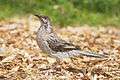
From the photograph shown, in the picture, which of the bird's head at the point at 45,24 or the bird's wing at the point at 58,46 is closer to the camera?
the bird's wing at the point at 58,46

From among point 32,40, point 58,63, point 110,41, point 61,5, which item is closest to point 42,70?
point 58,63

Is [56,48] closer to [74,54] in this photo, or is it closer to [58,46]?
[58,46]

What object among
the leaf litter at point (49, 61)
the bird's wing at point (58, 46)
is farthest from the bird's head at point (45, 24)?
the leaf litter at point (49, 61)

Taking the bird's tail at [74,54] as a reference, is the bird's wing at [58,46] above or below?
above

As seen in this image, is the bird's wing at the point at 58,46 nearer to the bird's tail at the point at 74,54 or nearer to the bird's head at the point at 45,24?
the bird's tail at the point at 74,54

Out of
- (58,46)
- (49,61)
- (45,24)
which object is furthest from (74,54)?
(45,24)

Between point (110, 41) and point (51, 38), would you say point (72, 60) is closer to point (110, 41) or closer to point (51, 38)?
point (51, 38)

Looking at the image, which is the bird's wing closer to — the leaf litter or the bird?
the bird

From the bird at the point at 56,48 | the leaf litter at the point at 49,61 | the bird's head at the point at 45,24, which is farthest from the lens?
the bird's head at the point at 45,24

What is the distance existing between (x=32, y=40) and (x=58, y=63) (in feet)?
7.64

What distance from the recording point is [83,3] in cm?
1700

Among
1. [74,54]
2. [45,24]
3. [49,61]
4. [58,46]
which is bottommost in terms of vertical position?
[49,61]

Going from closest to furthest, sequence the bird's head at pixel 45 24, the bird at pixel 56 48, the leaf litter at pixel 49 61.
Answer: the leaf litter at pixel 49 61, the bird at pixel 56 48, the bird's head at pixel 45 24

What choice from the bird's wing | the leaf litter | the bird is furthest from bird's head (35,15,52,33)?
the leaf litter
